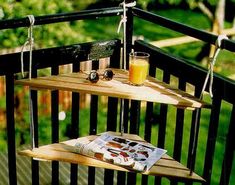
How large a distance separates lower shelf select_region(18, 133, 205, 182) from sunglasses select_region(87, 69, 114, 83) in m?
0.37

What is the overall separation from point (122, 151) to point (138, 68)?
42cm

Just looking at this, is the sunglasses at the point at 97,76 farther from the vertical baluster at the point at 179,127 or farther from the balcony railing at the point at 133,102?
the vertical baluster at the point at 179,127

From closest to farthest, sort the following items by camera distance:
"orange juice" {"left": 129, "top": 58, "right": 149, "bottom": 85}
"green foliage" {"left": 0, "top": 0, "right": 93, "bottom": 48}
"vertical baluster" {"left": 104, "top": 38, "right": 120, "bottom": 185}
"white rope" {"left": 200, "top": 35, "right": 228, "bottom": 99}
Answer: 1. "white rope" {"left": 200, "top": 35, "right": 228, "bottom": 99}
2. "orange juice" {"left": 129, "top": 58, "right": 149, "bottom": 85}
3. "vertical baluster" {"left": 104, "top": 38, "right": 120, "bottom": 185}
4. "green foliage" {"left": 0, "top": 0, "right": 93, "bottom": 48}

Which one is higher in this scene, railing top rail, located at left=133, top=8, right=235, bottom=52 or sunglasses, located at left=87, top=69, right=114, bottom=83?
railing top rail, located at left=133, top=8, right=235, bottom=52

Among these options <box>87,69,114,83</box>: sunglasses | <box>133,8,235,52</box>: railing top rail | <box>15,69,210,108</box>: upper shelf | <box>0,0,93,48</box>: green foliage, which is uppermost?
<box>133,8,235,52</box>: railing top rail

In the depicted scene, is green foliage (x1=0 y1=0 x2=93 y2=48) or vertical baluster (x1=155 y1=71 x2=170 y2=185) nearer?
vertical baluster (x1=155 y1=71 x2=170 y2=185)

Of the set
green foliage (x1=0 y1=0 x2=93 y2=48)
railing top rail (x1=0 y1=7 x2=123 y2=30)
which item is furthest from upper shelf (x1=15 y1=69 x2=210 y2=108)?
green foliage (x1=0 y1=0 x2=93 y2=48)

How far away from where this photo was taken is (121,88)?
89.5 inches

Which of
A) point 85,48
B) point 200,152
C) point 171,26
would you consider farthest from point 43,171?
point 171,26

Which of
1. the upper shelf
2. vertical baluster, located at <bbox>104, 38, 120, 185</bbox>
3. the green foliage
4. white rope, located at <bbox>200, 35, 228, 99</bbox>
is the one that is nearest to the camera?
white rope, located at <bbox>200, 35, 228, 99</bbox>

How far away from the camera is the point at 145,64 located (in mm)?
2303

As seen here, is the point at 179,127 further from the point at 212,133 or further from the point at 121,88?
the point at 121,88

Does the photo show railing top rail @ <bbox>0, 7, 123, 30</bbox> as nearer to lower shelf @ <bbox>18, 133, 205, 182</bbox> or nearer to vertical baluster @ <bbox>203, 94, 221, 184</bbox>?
lower shelf @ <bbox>18, 133, 205, 182</bbox>

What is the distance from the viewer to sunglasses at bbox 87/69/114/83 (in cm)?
231
